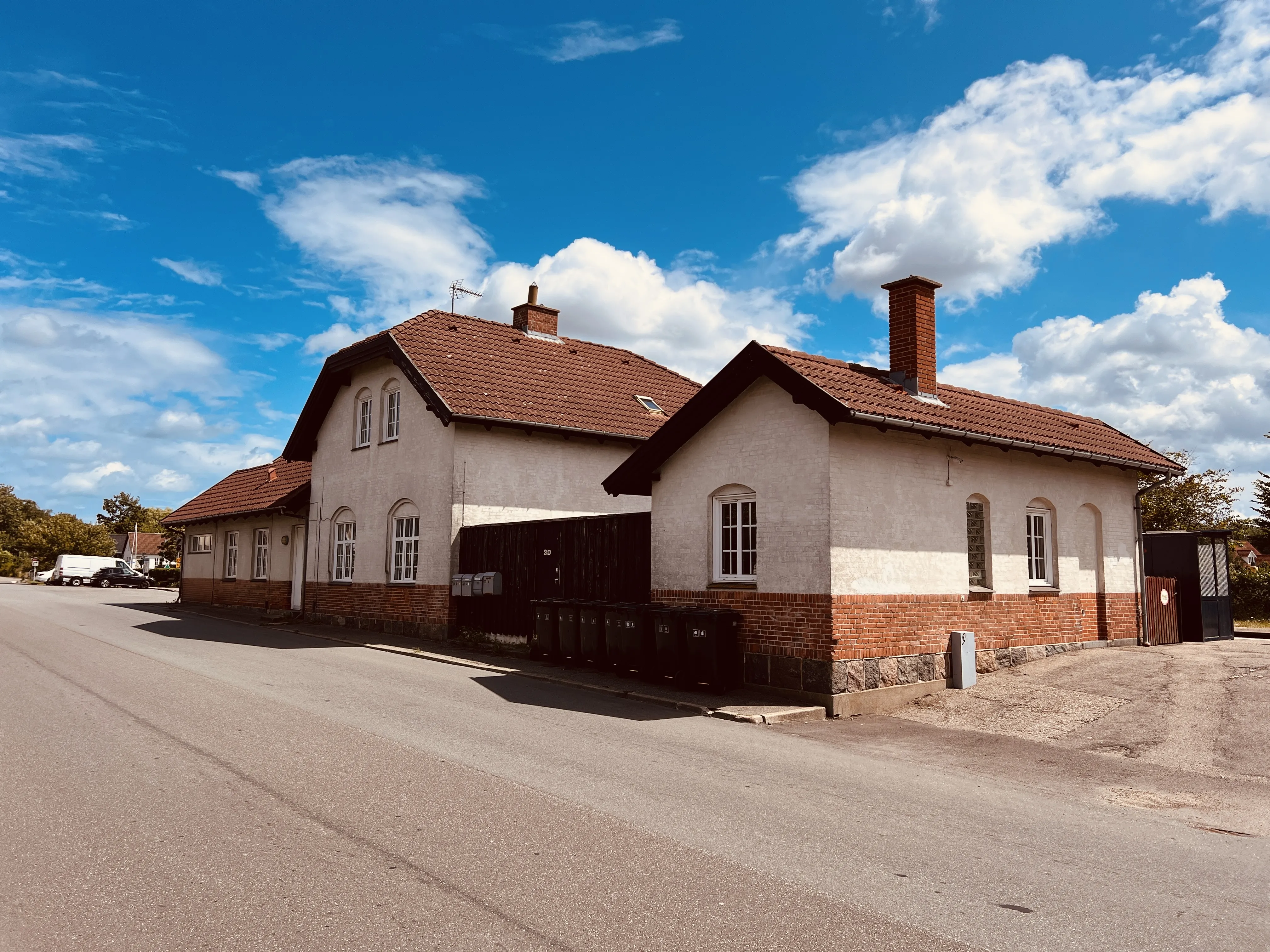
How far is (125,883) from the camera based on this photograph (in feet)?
15.6

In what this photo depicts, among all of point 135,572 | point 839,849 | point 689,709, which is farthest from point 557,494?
point 135,572

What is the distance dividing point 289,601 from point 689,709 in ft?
63.6

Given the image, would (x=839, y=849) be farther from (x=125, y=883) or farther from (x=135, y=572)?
(x=135, y=572)

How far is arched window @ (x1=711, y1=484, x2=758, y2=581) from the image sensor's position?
13234 millimetres

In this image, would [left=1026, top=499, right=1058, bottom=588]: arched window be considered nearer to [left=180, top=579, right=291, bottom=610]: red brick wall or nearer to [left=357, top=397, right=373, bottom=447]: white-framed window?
[left=357, top=397, right=373, bottom=447]: white-framed window

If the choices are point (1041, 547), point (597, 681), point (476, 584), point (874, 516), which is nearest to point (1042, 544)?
point (1041, 547)

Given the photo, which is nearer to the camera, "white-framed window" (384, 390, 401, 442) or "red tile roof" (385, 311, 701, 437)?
"red tile roof" (385, 311, 701, 437)

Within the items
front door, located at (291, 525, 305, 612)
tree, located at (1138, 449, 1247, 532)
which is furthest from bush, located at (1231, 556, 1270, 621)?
front door, located at (291, 525, 305, 612)

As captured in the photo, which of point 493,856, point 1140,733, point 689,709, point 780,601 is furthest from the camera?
point 780,601

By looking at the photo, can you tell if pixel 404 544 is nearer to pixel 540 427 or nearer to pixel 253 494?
pixel 540 427

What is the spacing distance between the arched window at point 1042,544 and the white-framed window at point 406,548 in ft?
40.8

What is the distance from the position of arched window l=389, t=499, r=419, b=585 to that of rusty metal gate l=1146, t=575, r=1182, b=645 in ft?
48.5

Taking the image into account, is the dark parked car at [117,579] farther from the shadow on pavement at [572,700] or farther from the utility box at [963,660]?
the utility box at [963,660]

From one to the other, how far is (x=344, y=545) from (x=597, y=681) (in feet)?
40.7
